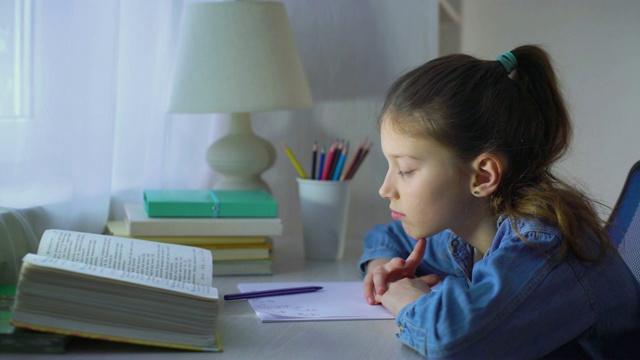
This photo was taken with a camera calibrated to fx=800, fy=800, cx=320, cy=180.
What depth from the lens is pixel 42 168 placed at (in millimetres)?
1248

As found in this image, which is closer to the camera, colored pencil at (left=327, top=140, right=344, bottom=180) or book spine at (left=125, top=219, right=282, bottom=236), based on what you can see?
book spine at (left=125, top=219, right=282, bottom=236)

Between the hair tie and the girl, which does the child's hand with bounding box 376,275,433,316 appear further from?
the hair tie

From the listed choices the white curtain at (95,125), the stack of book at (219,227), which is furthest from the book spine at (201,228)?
the white curtain at (95,125)

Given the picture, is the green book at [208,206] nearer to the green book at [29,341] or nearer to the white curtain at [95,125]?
the white curtain at [95,125]

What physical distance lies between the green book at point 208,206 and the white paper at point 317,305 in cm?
16

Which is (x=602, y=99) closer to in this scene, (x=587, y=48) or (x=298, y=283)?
(x=587, y=48)

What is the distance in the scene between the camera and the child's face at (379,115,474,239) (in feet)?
3.41

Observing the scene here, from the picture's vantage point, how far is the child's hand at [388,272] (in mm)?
1119

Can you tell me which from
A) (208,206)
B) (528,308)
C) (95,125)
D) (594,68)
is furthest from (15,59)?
(594,68)

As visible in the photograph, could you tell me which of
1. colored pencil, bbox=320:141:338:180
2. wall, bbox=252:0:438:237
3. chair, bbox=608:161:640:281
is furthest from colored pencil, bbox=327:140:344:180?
chair, bbox=608:161:640:281

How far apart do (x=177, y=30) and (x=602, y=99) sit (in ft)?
2.93

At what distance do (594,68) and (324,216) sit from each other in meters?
0.69

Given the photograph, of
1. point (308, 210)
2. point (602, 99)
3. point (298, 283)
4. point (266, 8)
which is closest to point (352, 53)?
point (266, 8)

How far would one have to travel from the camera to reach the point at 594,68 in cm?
169
